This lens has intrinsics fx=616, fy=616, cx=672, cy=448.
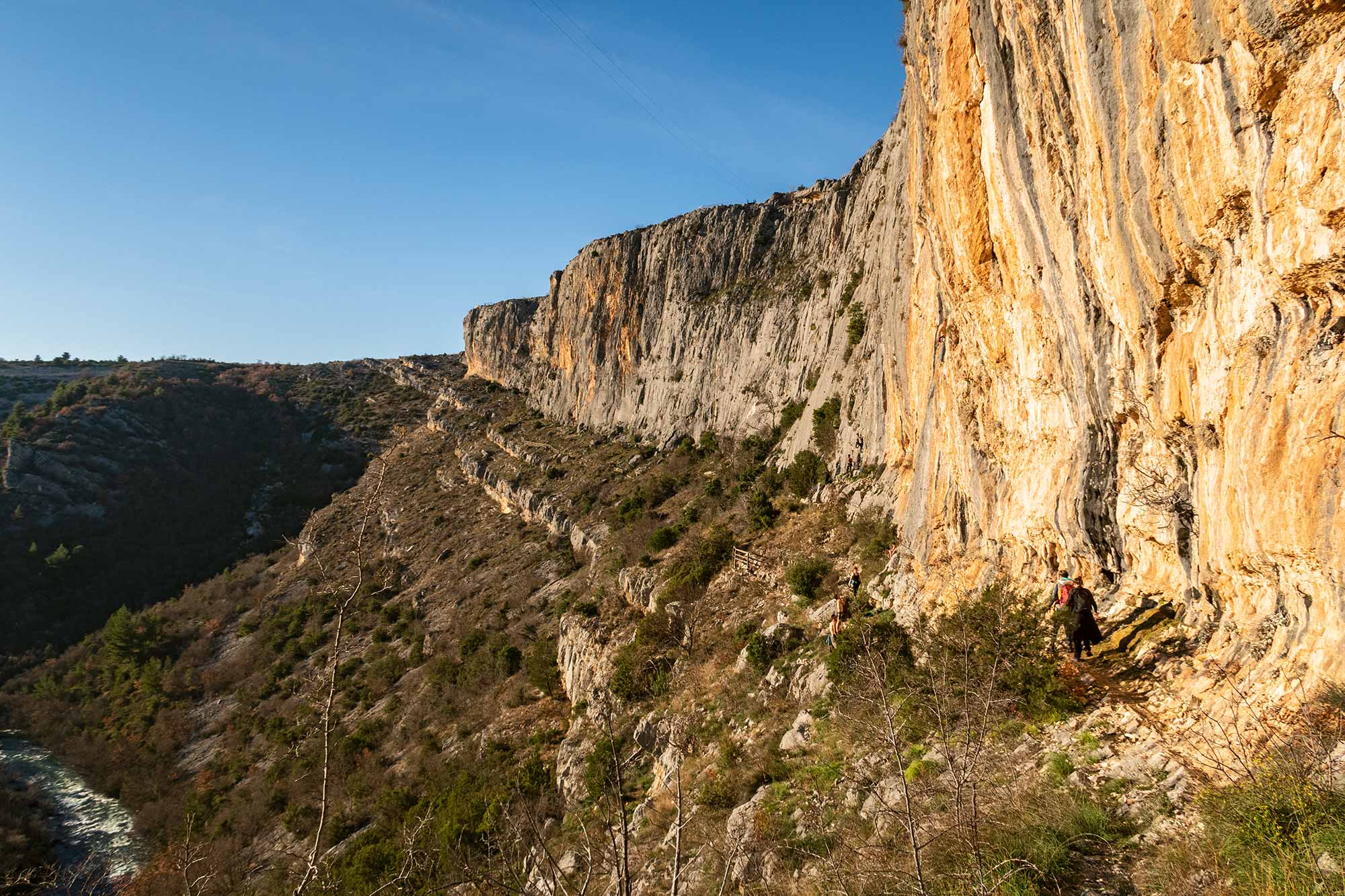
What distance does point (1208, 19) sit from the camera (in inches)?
211

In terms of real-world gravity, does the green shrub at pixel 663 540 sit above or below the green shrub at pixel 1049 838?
below

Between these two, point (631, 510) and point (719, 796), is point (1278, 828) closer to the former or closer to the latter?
point (719, 796)

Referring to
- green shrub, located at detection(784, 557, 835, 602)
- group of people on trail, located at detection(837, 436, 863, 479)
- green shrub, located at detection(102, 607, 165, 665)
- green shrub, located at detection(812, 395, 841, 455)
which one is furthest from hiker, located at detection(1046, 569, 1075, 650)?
green shrub, located at detection(102, 607, 165, 665)

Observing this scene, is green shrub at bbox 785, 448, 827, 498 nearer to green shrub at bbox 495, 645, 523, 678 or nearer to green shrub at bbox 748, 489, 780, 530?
green shrub at bbox 748, 489, 780, 530

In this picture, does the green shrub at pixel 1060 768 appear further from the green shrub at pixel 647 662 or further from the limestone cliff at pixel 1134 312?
the green shrub at pixel 647 662

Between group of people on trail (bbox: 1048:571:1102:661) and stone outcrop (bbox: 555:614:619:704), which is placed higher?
group of people on trail (bbox: 1048:571:1102:661)

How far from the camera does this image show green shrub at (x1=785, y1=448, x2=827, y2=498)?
856 inches

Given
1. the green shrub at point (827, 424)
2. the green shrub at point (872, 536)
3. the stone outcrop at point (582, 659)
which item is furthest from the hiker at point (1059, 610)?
the green shrub at point (827, 424)

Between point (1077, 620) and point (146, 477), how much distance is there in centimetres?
6855

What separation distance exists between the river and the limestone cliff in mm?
29108

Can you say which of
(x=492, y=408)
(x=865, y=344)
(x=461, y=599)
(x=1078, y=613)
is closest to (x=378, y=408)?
(x=492, y=408)

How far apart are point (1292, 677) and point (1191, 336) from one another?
3.42 meters

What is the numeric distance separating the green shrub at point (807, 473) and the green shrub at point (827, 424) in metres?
0.49

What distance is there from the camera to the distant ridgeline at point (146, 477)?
42.8m
